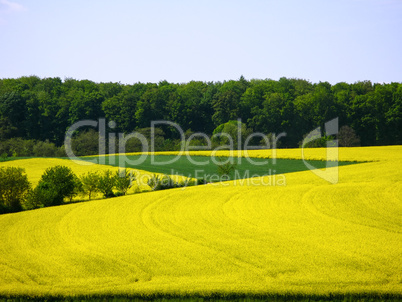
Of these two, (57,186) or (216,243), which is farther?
(57,186)

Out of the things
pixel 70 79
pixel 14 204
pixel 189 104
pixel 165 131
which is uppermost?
pixel 70 79

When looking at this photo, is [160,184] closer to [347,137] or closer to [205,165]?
[205,165]

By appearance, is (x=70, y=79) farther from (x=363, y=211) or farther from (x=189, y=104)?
(x=363, y=211)

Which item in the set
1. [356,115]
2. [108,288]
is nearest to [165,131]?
[356,115]

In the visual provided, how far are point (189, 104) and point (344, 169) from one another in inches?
2509

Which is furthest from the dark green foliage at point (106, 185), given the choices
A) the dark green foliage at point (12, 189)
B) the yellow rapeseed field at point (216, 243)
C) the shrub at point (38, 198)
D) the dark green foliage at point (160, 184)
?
the dark green foliage at point (12, 189)

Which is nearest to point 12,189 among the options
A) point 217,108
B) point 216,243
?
point 216,243

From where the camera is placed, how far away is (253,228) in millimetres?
21031

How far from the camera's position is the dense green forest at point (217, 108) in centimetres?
8256

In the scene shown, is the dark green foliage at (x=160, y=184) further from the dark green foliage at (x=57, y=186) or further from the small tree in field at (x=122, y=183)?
the dark green foliage at (x=57, y=186)

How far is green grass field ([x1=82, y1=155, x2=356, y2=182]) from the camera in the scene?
1711 inches

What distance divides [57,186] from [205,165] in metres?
20.7

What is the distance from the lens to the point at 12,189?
3328 cm

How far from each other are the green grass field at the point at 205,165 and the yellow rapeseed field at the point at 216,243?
1196cm
